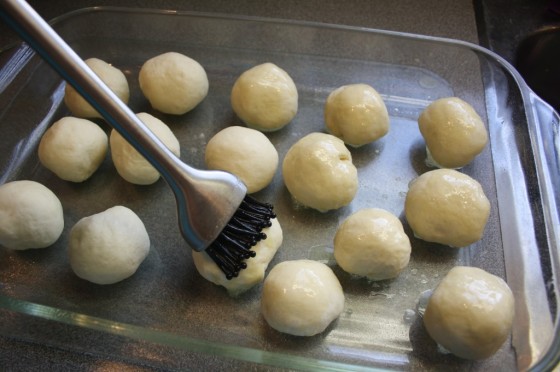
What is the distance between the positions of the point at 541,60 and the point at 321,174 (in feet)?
3.54

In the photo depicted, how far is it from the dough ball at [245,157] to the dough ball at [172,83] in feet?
0.65

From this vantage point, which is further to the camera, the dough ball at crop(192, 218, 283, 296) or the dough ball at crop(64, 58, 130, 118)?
the dough ball at crop(64, 58, 130, 118)

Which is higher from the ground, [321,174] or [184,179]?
[184,179]

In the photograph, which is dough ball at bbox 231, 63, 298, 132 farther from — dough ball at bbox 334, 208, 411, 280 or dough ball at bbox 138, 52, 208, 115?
dough ball at bbox 334, 208, 411, 280

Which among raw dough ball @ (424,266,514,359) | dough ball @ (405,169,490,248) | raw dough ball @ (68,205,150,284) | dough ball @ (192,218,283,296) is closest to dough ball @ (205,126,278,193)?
dough ball @ (192,218,283,296)

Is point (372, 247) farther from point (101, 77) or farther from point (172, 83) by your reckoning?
point (101, 77)

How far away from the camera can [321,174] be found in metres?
1.19

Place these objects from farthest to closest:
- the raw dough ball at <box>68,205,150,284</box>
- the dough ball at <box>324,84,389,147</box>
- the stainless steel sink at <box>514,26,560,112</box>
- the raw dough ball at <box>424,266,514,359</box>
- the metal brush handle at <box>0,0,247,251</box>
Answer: the stainless steel sink at <box>514,26,560,112</box> → the dough ball at <box>324,84,389,147</box> → the raw dough ball at <box>68,205,150,284</box> → the raw dough ball at <box>424,266,514,359</box> → the metal brush handle at <box>0,0,247,251</box>

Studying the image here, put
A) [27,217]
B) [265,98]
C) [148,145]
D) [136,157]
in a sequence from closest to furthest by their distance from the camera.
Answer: [148,145] < [27,217] < [136,157] < [265,98]

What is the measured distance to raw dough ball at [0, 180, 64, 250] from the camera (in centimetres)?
110

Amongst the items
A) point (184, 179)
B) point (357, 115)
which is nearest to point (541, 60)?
point (357, 115)

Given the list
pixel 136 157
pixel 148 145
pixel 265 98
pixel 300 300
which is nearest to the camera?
pixel 148 145

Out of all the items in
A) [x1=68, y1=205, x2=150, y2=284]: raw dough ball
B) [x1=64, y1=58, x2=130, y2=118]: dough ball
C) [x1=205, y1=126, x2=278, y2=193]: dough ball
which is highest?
[x1=64, y1=58, x2=130, y2=118]: dough ball

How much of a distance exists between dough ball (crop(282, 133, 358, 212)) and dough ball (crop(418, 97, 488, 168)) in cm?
26
